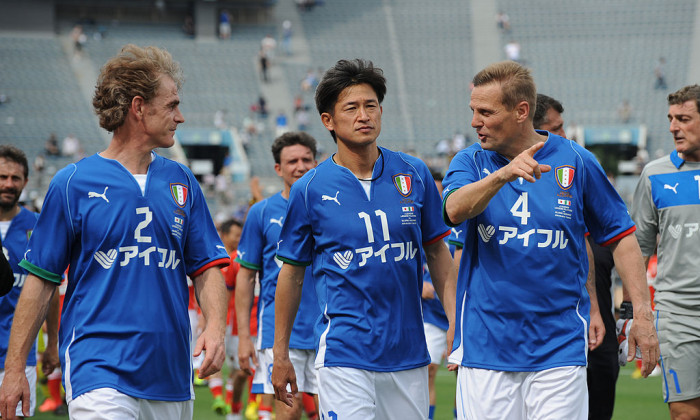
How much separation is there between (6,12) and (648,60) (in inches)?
1315

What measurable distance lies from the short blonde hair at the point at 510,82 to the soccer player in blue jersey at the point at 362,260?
0.60 m

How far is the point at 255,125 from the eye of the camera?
42375 mm

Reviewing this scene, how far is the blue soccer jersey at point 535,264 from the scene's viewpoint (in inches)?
180

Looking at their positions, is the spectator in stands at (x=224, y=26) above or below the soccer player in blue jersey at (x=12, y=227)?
above

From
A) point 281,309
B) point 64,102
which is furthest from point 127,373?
point 64,102

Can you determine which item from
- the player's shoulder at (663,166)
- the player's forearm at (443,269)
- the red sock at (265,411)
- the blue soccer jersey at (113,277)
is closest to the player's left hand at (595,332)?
the player's forearm at (443,269)

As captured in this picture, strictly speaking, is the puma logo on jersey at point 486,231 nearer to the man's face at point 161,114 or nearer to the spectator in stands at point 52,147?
the man's face at point 161,114

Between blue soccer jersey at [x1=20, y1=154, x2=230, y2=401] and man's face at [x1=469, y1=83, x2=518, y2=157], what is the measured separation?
1682 mm

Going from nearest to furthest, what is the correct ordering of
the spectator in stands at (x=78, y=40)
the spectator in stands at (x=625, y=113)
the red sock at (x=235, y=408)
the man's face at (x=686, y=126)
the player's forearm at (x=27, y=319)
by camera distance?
the player's forearm at (x=27, y=319), the man's face at (x=686, y=126), the red sock at (x=235, y=408), the spectator in stands at (x=625, y=113), the spectator in stands at (x=78, y=40)

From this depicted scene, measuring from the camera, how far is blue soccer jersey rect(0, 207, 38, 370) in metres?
6.95

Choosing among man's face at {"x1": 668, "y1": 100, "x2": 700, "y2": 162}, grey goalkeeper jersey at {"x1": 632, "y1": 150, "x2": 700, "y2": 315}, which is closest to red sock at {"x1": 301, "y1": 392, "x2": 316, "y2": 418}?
grey goalkeeper jersey at {"x1": 632, "y1": 150, "x2": 700, "y2": 315}

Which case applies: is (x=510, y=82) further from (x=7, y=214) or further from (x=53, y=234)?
(x=7, y=214)

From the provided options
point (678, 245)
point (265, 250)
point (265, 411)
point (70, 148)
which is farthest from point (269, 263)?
point (70, 148)

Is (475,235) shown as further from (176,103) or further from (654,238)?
Answer: (654,238)
